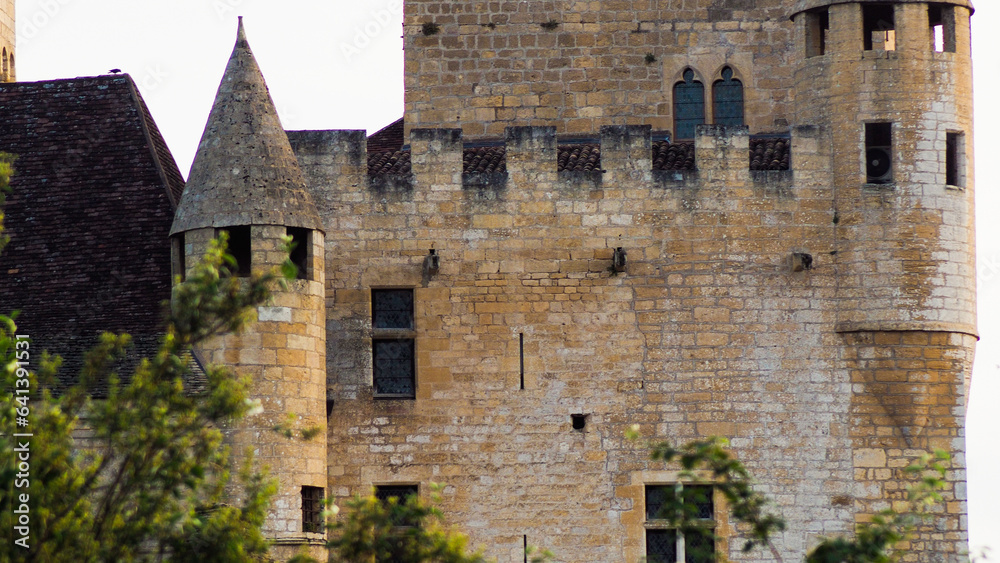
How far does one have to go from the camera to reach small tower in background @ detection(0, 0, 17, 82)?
34219mm

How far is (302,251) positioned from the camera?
2523cm

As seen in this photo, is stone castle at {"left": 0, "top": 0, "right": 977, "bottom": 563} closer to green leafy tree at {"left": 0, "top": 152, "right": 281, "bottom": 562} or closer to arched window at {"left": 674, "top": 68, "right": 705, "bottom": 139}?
arched window at {"left": 674, "top": 68, "right": 705, "bottom": 139}

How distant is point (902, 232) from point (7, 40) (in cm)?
1567

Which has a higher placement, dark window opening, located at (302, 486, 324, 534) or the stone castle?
the stone castle

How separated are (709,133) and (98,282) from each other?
748 centimetres

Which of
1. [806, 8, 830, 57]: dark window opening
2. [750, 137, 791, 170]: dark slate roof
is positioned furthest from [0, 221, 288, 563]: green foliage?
[806, 8, 830, 57]: dark window opening

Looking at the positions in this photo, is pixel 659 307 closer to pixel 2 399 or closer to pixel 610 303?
pixel 610 303

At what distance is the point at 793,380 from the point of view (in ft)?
84.5

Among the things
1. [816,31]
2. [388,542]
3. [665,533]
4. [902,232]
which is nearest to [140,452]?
[388,542]

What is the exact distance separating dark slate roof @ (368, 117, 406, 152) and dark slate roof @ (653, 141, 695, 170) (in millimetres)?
3848

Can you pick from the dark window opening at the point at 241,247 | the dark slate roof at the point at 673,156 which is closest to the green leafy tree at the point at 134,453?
the dark window opening at the point at 241,247

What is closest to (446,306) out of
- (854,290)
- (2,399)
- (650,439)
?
(650,439)

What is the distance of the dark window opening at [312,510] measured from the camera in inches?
968

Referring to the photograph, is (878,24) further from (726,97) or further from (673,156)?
(673,156)
